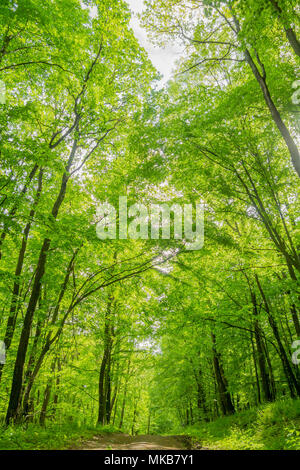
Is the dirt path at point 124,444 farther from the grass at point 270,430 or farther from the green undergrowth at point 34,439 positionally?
the grass at point 270,430

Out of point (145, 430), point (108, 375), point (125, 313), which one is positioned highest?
point (125, 313)

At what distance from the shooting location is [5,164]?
5980 millimetres

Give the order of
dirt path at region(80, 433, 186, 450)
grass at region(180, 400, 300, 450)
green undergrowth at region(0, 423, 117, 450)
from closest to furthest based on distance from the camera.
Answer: green undergrowth at region(0, 423, 117, 450) → grass at region(180, 400, 300, 450) → dirt path at region(80, 433, 186, 450)

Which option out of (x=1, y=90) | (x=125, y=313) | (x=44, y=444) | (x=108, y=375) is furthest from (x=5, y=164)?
(x=108, y=375)

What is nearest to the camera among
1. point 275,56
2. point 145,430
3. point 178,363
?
point 275,56

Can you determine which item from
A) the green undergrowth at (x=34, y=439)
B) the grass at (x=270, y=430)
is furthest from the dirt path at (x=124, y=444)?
the grass at (x=270, y=430)

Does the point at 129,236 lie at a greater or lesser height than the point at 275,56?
Answer: lesser

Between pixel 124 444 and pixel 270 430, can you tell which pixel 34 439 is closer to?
pixel 124 444

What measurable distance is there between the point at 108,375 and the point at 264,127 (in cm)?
1428

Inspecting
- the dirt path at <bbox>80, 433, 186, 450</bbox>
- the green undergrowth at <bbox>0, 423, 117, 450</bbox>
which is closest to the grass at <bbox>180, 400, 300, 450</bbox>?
the dirt path at <bbox>80, 433, 186, 450</bbox>

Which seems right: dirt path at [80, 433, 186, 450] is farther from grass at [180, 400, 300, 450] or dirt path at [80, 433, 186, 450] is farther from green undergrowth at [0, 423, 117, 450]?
grass at [180, 400, 300, 450]

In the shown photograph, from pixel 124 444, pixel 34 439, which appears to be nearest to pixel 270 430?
pixel 124 444
